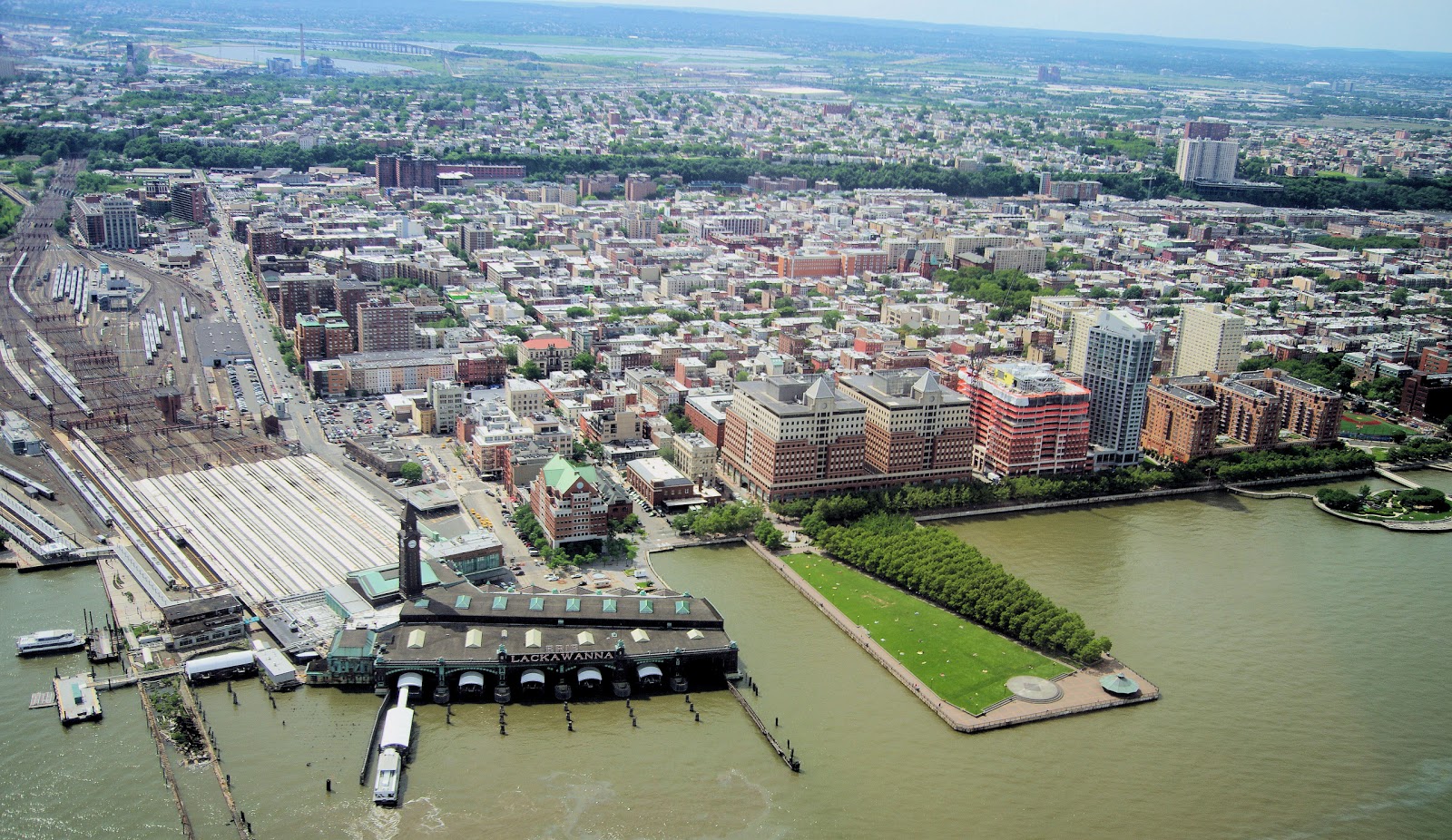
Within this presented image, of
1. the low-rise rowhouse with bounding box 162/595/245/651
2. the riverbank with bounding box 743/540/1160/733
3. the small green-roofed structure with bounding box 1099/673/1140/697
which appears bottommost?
the riverbank with bounding box 743/540/1160/733

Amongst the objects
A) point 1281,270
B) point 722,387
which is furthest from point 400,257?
point 1281,270

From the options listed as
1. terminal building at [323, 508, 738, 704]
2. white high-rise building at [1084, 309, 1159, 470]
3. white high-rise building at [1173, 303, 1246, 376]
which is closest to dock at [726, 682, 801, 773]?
terminal building at [323, 508, 738, 704]

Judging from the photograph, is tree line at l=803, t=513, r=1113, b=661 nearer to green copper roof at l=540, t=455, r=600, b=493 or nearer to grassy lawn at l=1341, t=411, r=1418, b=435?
green copper roof at l=540, t=455, r=600, b=493

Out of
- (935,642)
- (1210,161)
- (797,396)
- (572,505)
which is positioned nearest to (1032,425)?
(797,396)

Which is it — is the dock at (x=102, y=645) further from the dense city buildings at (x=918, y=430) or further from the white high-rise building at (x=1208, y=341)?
the white high-rise building at (x=1208, y=341)

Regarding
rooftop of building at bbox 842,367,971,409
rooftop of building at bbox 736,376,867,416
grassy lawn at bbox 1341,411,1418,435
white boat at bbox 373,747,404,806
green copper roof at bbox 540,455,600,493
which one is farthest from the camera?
grassy lawn at bbox 1341,411,1418,435

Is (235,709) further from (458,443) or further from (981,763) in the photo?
(458,443)

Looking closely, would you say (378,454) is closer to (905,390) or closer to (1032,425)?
(905,390)
